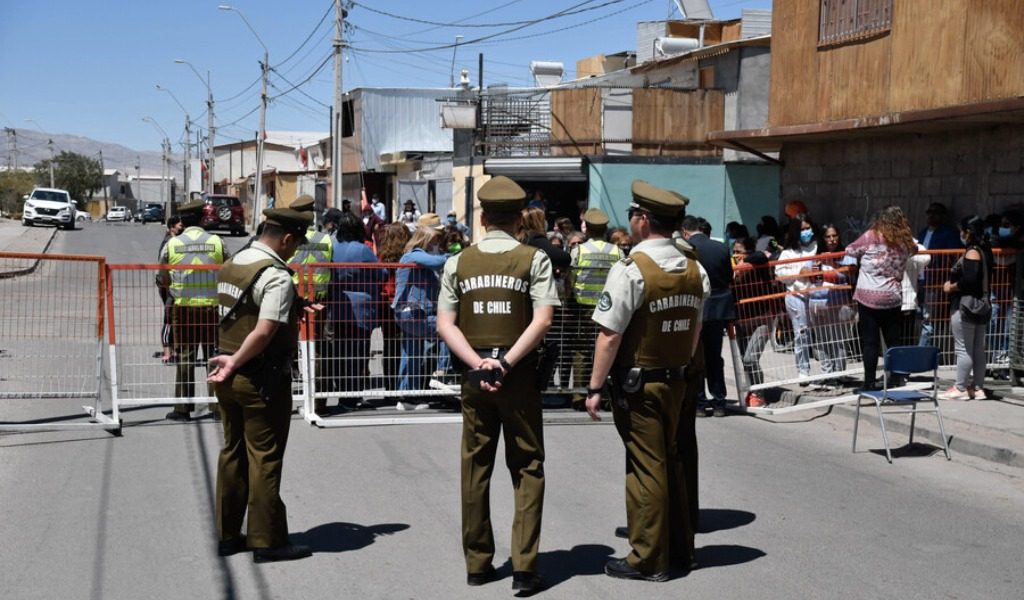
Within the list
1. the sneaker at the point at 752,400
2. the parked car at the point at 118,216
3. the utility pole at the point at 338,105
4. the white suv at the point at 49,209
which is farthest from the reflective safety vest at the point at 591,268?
the parked car at the point at 118,216

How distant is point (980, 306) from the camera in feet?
33.4

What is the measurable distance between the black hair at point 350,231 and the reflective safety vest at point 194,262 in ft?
4.16

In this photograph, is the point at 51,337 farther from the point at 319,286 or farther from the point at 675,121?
the point at 675,121

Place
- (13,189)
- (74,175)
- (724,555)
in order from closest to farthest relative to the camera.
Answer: (724,555)
(13,189)
(74,175)

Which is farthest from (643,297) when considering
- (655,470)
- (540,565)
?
(540,565)

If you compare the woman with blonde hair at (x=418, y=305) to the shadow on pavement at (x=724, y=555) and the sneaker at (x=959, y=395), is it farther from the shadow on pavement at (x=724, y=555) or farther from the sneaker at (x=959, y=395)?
the sneaker at (x=959, y=395)

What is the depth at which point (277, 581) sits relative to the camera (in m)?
5.45

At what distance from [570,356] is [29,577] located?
578 cm

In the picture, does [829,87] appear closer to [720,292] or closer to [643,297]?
[720,292]

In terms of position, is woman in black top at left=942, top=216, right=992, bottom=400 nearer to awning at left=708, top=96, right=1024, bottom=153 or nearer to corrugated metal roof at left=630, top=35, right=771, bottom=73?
awning at left=708, top=96, right=1024, bottom=153

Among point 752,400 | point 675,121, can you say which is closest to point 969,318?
point 752,400

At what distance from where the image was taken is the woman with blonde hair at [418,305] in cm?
992

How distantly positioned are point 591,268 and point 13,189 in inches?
4155

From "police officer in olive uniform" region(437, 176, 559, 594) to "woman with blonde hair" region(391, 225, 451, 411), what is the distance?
452 cm
